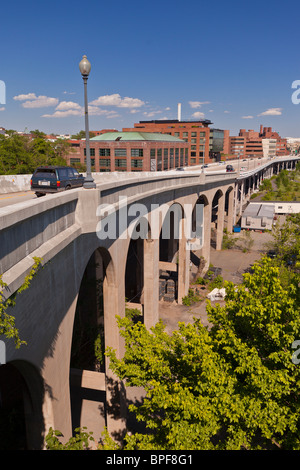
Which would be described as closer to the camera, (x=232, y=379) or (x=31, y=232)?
(x=31, y=232)

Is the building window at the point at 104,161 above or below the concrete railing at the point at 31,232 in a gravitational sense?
above

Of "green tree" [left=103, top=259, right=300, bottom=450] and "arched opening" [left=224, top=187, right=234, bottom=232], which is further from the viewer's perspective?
"arched opening" [left=224, top=187, right=234, bottom=232]

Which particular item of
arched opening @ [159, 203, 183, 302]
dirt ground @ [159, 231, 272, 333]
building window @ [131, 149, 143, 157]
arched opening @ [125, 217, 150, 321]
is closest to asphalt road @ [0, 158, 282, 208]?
arched opening @ [125, 217, 150, 321]

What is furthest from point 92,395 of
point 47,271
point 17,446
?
point 47,271

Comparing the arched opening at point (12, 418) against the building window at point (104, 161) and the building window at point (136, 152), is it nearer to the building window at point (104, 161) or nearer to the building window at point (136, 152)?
the building window at point (136, 152)

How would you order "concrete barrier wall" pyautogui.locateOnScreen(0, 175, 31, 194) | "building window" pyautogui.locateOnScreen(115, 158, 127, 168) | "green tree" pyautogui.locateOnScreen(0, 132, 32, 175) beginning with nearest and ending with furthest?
1. "concrete barrier wall" pyautogui.locateOnScreen(0, 175, 31, 194)
2. "green tree" pyautogui.locateOnScreen(0, 132, 32, 175)
3. "building window" pyautogui.locateOnScreen(115, 158, 127, 168)

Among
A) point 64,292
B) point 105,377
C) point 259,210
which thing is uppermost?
point 64,292

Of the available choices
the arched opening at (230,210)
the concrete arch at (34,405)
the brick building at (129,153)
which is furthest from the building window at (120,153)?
the concrete arch at (34,405)

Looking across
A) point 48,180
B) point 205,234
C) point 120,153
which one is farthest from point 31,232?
point 120,153

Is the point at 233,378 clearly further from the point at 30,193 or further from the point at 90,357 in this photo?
the point at 30,193

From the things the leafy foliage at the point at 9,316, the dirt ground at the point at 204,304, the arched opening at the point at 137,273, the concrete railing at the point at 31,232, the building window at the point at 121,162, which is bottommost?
the dirt ground at the point at 204,304

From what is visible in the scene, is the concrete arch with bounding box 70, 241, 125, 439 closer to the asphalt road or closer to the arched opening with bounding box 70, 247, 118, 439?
the arched opening with bounding box 70, 247, 118, 439

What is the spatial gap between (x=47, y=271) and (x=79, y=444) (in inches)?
186

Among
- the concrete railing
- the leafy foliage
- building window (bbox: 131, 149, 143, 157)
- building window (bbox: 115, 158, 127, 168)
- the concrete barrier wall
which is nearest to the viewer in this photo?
the leafy foliage
